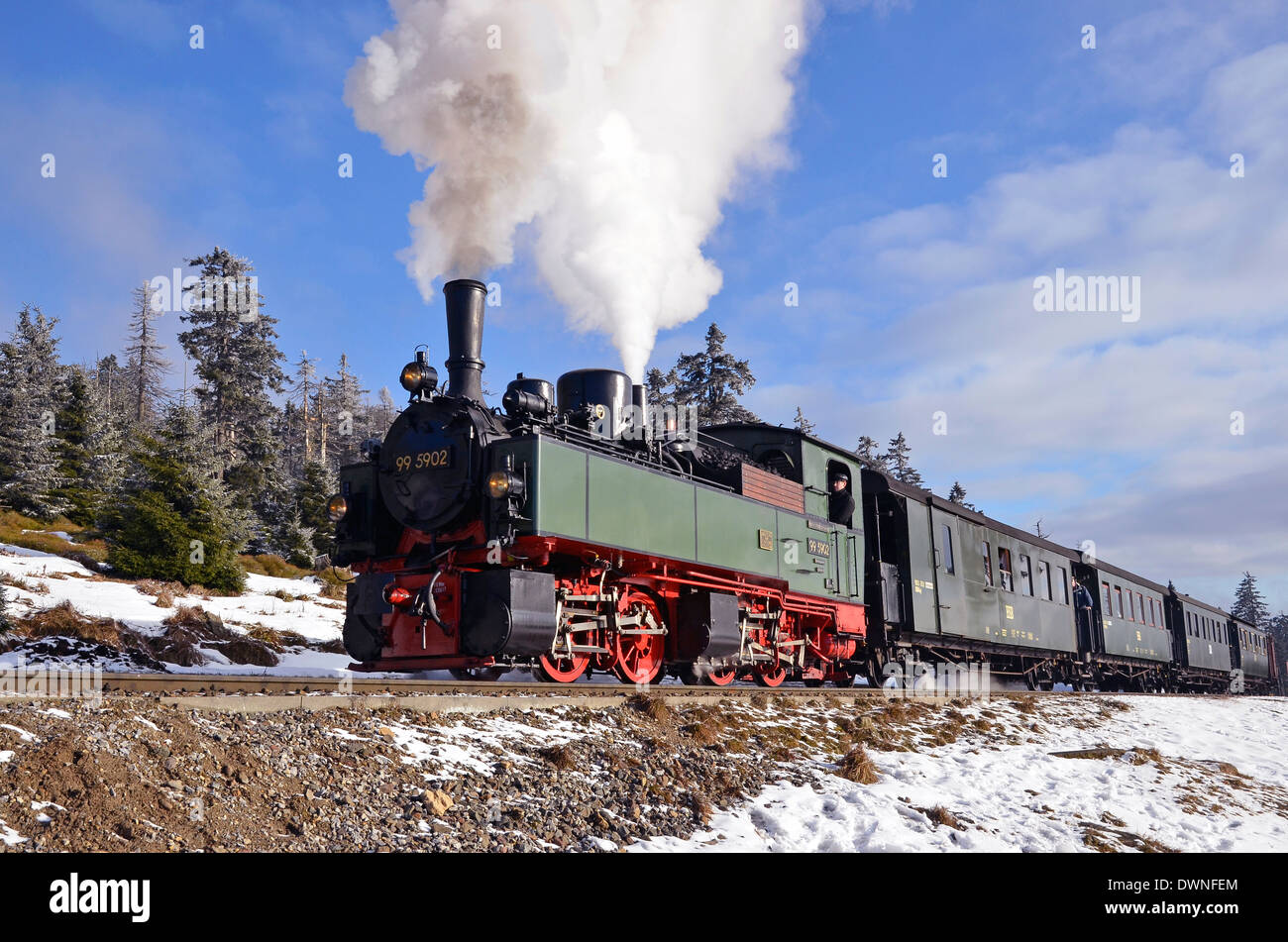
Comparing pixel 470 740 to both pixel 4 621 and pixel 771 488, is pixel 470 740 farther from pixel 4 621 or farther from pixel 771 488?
pixel 4 621

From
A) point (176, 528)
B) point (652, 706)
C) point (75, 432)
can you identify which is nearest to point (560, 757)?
point (652, 706)

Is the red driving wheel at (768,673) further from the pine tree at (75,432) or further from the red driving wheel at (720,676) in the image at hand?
the pine tree at (75,432)

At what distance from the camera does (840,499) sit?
1424 centimetres

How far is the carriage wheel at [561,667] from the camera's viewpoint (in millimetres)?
9328

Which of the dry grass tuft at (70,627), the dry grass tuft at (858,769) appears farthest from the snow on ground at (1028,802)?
the dry grass tuft at (70,627)

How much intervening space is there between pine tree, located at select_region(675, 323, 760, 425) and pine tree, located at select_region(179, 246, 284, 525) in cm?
1522

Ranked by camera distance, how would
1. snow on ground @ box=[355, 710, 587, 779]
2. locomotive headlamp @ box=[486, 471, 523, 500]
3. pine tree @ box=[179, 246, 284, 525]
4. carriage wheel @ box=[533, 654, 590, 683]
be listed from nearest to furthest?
snow on ground @ box=[355, 710, 587, 779] → locomotive headlamp @ box=[486, 471, 523, 500] → carriage wheel @ box=[533, 654, 590, 683] → pine tree @ box=[179, 246, 284, 525]

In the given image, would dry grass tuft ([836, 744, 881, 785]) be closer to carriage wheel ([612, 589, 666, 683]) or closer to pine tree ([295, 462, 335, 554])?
carriage wheel ([612, 589, 666, 683])

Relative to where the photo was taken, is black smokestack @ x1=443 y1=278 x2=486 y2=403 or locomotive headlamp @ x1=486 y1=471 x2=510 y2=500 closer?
locomotive headlamp @ x1=486 y1=471 x2=510 y2=500

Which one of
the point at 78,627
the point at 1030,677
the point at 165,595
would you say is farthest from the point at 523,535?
the point at 1030,677

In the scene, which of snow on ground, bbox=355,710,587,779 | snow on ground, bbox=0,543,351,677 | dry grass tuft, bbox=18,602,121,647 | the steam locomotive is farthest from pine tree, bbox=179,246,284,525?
snow on ground, bbox=355,710,587,779

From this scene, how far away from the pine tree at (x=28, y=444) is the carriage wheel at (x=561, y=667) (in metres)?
21.7

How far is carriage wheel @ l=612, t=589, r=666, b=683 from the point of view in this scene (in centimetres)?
1003

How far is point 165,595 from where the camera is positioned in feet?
50.9
